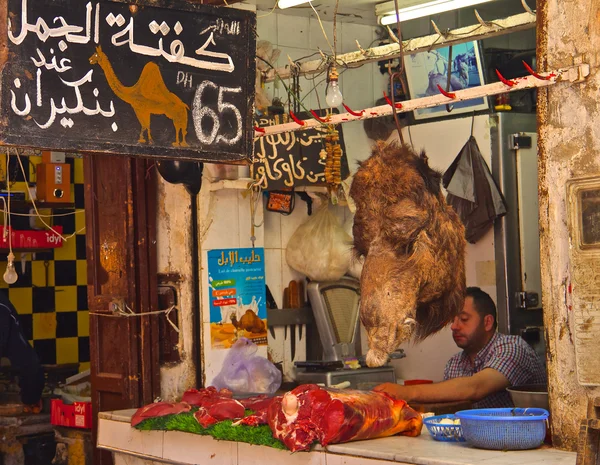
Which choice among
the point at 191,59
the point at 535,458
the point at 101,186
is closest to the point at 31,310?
the point at 101,186

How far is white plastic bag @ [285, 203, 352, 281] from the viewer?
6965 mm

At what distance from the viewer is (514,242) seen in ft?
23.1

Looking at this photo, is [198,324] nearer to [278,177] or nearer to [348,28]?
[278,177]

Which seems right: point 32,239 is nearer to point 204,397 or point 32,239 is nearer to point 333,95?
point 204,397

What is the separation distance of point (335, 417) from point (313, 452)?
23 centimetres

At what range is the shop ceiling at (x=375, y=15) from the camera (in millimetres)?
7297

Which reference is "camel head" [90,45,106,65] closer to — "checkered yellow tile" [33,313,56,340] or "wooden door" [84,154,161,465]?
"wooden door" [84,154,161,465]

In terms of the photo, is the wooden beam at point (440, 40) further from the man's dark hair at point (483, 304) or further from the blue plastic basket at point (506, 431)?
the blue plastic basket at point (506, 431)

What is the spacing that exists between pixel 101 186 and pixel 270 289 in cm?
153

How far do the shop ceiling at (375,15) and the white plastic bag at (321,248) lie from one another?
161 cm

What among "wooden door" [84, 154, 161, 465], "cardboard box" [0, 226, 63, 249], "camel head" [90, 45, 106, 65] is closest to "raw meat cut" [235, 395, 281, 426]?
"wooden door" [84, 154, 161, 465]

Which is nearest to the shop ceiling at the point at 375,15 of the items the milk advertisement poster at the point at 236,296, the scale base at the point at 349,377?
the milk advertisement poster at the point at 236,296

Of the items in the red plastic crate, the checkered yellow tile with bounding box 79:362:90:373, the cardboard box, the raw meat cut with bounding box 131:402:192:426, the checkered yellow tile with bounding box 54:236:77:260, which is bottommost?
the red plastic crate

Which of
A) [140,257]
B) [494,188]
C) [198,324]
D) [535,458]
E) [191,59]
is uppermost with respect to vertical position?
[191,59]
